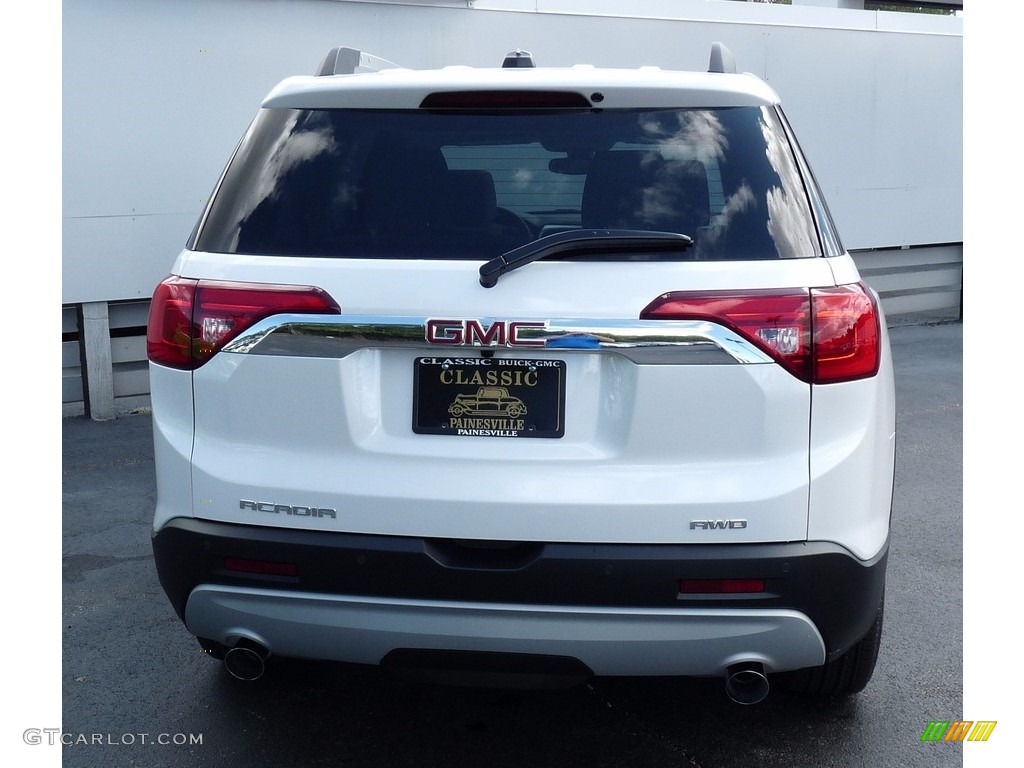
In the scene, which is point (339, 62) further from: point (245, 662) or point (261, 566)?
point (245, 662)

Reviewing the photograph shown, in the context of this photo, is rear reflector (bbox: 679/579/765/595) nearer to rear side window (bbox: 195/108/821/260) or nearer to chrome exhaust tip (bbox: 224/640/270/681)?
rear side window (bbox: 195/108/821/260)

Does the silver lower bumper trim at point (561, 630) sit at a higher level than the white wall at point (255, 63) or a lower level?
lower

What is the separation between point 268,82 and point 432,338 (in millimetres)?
5754

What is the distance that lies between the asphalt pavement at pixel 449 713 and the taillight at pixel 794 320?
1.25 meters

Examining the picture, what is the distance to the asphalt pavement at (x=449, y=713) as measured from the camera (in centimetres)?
315

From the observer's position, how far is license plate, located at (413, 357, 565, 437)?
2.51 m

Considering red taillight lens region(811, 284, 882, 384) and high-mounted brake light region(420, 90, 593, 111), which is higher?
high-mounted brake light region(420, 90, 593, 111)

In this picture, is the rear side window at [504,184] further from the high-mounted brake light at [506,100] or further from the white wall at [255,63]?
the white wall at [255,63]

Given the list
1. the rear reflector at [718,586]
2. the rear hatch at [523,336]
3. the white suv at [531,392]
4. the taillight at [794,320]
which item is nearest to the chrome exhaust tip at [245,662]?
the white suv at [531,392]

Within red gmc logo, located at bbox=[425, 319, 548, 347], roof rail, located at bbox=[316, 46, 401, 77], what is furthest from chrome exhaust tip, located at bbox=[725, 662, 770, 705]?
roof rail, located at bbox=[316, 46, 401, 77]

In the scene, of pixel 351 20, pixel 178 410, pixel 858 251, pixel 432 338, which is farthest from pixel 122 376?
pixel 858 251

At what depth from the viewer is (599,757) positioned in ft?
10.3

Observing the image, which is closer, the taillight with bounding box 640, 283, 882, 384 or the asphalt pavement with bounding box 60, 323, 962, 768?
the taillight with bounding box 640, 283, 882, 384

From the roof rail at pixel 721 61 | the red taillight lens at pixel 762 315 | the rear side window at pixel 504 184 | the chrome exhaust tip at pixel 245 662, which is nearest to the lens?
the red taillight lens at pixel 762 315
